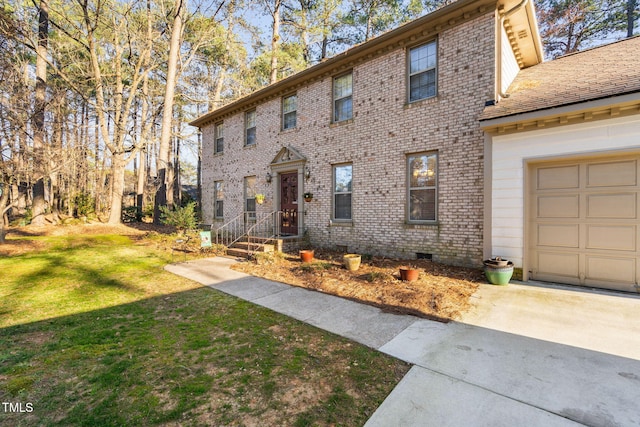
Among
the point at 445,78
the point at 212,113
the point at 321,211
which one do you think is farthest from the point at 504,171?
the point at 212,113

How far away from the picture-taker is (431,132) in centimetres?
708

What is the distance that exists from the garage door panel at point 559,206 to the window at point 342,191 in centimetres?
474

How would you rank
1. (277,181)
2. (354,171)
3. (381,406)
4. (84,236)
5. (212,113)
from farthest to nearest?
1. (212,113)
2. (84,236)
3. (277,181)
4. (354,171)
5. (381,406)

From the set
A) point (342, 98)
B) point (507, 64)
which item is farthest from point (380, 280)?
point (507, 64)

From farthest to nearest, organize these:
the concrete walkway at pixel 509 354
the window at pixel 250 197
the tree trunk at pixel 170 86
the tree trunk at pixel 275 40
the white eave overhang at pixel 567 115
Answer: the tree trunk at pixel 275 40, the tree trunk at pixel 170 86, the window at pixel 250 197, the white eave overhang at pixel 567 115, the concrete walkway at pixel 509 354

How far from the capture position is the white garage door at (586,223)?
15.8ft

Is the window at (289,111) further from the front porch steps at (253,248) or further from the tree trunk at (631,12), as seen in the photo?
the tree trunk at (631,12)

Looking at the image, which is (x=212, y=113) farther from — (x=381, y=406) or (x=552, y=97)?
(x=381, y=406)

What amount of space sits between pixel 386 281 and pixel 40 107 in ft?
42.2

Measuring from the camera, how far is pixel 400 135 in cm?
763

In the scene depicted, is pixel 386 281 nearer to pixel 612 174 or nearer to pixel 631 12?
pixel 612 174

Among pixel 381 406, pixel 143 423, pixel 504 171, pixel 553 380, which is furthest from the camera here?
pixel 504 171

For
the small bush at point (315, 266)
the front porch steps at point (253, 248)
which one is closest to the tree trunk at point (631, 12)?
the small bush at point (315, 266)

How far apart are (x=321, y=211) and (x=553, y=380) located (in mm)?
7344
